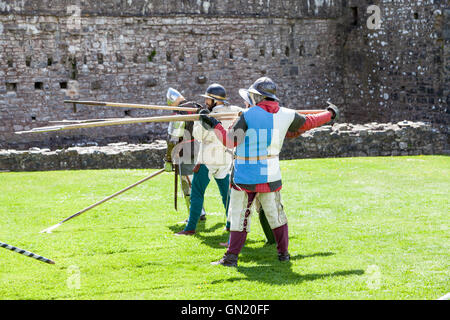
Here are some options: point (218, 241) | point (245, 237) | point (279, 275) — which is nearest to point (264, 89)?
point (245, 237)

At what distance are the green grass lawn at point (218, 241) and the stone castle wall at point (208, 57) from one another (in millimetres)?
6094

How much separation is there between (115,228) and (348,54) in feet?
45.7

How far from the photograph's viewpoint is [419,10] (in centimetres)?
1847

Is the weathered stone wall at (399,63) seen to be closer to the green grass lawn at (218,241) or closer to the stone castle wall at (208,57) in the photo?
the stone castle wall at (208,57)

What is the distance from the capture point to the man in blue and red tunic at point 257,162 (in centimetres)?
736

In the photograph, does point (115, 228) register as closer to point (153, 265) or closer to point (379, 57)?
point (153, 265)

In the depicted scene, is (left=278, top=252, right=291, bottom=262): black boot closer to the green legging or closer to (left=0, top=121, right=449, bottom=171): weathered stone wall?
the green legging

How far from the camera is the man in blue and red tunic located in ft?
24.1

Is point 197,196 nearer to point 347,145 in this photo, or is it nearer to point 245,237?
point 245,237

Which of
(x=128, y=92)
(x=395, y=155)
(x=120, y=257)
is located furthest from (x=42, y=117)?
(x=120, y=257)

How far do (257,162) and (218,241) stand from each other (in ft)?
4.90

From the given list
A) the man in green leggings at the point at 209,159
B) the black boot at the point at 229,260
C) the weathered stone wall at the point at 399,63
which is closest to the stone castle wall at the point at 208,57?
the weathered stone wall at the point at 399,63

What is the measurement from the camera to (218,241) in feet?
27.9

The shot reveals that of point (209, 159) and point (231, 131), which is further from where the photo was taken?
point (209, 159)
